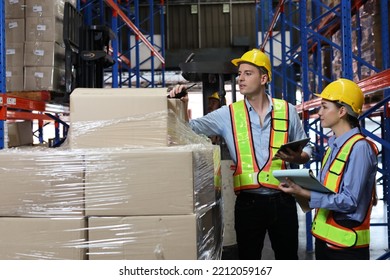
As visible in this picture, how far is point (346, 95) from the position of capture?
286 cm

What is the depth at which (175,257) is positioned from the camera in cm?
246

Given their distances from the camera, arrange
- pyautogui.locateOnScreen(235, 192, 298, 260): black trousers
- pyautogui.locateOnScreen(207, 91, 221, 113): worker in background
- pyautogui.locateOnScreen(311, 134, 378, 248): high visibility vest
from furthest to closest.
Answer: pyautogui.locateOnScreen(207, 91, 221, 113): worker in background, pyautogui.locateOnScreen(235, 192, 298, 260): black trousers, pyautogui.locateOnScreen(311, 134, 378, 248): high visibility vest

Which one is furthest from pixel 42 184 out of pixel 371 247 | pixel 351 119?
pixel 371 247

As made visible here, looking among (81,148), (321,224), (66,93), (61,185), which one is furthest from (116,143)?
(66,93)

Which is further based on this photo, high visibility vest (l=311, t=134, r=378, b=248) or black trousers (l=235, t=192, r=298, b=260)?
black trousers (l=235, t=192, r=298, b=260)

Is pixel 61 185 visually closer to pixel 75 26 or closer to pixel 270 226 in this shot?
pixel 270 226

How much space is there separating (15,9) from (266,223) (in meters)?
3.08

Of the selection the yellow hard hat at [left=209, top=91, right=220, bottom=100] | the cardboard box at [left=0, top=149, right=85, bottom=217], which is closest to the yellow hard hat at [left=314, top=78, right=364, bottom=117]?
the cardboard box at [left=0, top=149, right=85, bottom=217]

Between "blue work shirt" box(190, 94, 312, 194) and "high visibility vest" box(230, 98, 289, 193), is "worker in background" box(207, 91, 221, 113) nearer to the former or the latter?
"blue work shirt" box(190, 94, 312, 194)

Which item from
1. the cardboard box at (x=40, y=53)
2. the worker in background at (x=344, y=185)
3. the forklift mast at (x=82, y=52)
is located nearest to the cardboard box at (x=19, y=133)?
the forklift mast at (x=82, y=52)

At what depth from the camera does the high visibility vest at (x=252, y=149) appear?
323 cm

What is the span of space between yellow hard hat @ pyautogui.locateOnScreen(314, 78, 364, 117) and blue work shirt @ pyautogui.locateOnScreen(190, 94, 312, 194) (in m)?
0.51

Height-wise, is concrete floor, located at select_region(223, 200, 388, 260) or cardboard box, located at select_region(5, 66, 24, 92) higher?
cardboard box, located at select_region(5, 66, 24, 92)

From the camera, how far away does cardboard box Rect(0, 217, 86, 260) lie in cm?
246
